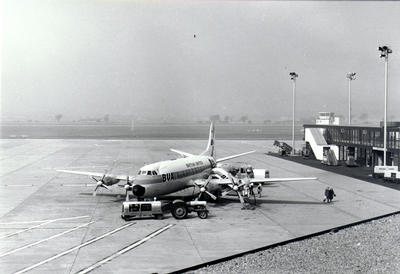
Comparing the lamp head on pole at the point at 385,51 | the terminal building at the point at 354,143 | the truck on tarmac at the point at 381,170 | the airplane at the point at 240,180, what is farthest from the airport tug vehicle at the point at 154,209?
the terminal building at the point at 354,143

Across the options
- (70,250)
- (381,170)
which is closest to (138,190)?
(70,250)

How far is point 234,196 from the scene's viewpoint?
4825 centimetres

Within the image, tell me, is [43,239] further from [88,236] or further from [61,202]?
[61,202]

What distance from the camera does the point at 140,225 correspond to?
34750mm

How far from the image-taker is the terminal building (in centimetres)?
6950

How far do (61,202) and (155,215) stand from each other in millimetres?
12457

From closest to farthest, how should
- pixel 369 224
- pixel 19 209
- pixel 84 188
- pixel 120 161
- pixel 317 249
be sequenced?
pixel 317 249 → pixel 369 224 → pixel 19 209 → pixel 84 188 → pixel 120 161

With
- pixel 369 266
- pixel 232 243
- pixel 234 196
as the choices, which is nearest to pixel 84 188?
pixel 234 196

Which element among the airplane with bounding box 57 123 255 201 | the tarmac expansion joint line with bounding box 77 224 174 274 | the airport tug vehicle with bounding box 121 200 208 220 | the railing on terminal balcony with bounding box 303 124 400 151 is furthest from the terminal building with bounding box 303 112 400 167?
the tarmac expansion joint line with bounding box 77 224 174 274

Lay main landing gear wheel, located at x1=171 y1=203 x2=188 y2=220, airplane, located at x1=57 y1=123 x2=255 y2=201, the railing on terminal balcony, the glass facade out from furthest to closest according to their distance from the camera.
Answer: the glass facade
the railing on terminal balcony
airplane, located at x1=57 y1=123 x2=255 y2=201
main landing gear wheel, located at x1=171 y1=203 x2=188 y2=220

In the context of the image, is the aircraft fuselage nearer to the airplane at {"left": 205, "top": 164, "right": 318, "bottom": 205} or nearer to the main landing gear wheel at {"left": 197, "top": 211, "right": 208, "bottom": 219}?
the airplane at {"left": 205, "top": 164, "right": 318, "bottom": 205}

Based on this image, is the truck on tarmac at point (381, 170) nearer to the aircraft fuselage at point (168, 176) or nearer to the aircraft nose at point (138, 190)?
the aircraft fuselage at point (168, 176)

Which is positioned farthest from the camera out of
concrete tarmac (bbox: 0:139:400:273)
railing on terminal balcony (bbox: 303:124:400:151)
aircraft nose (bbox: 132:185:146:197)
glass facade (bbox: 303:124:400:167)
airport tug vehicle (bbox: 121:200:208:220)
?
glass facade (bbox: 303:124:400:167)

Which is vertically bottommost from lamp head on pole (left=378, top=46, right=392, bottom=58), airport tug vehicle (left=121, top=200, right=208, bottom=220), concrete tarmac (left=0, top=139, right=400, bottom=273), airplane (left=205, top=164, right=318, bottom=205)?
concrete tarmac (left=0, top=139, right=400, bottom=273)
